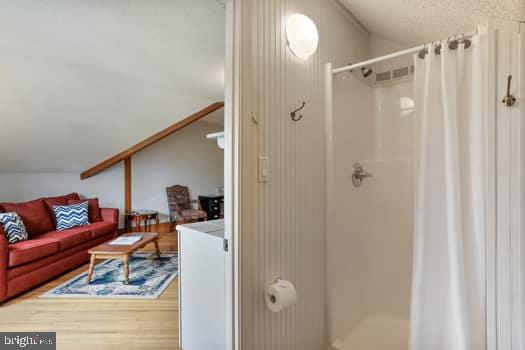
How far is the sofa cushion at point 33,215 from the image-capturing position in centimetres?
340

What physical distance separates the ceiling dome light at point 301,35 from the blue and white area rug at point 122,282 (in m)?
2.49

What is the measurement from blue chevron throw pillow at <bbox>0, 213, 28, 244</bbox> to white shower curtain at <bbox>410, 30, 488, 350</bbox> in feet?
12.4

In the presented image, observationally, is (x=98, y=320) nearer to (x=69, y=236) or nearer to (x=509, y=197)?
(x=69, y=236)

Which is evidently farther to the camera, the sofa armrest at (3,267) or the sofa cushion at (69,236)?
the sofa cushion at (69,236)

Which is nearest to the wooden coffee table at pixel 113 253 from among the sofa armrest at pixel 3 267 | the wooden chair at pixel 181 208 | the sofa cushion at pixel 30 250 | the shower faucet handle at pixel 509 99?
the sofa cushion at pixel 30 250

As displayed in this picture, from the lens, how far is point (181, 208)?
5.75 metres

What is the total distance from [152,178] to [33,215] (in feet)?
7.38

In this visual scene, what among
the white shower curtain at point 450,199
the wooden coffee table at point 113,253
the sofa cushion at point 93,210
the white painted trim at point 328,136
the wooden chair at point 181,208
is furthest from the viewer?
the wooden chair at point 181,208

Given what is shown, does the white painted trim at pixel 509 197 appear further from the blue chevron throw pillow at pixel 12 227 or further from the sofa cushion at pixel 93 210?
the sofa cushion at pixel 93 210

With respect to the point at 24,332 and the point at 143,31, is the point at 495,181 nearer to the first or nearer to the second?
the point at 143,31

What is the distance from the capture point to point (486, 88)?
121cm

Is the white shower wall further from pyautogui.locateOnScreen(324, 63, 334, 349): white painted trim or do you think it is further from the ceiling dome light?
the ceiling dome light

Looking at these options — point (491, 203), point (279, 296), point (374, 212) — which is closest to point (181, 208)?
point (374, 212)

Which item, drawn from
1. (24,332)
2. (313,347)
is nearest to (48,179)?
(24,332)
